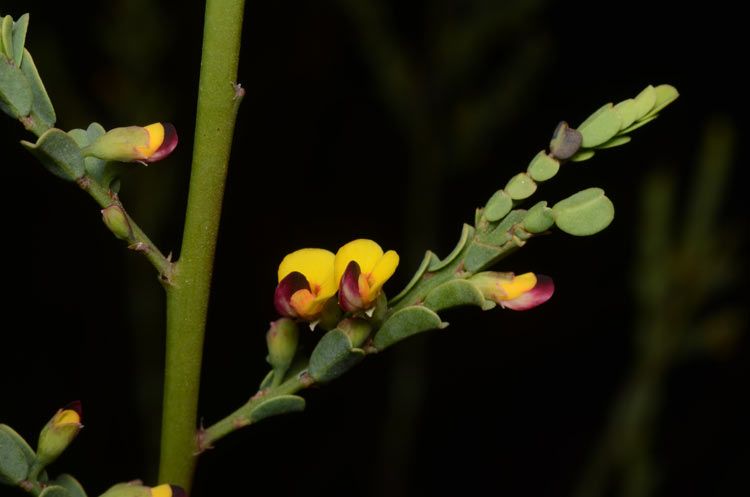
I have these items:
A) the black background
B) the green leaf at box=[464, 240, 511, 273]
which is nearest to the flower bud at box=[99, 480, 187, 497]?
the green leaf at box=[464, 240, 511, 273]

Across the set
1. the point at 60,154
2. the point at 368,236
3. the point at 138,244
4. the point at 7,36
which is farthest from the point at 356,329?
the point at 368,236

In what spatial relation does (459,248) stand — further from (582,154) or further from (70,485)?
(70,485)

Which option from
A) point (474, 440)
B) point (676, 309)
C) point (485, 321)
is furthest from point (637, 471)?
point (485, 321)

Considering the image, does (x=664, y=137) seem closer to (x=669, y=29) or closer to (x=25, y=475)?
(x=669, y=29)

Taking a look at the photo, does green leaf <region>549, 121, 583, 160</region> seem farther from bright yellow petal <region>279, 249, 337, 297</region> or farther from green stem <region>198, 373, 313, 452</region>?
green stem <region>198, 373, 313, 452</region>

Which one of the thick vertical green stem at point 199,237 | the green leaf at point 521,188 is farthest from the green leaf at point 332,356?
the green leaf at point 521,188

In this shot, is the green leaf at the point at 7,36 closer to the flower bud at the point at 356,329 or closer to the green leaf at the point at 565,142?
the flower bud at the point at 356,329
